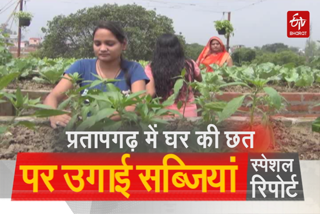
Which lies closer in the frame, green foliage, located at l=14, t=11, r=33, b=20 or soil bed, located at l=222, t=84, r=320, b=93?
soil bed, located at l=222, t=84, r=320, b=93

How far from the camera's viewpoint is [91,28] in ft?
75.8

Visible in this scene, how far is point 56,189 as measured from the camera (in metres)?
1.29

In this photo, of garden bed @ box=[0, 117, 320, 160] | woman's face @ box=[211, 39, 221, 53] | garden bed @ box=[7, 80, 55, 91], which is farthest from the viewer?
woman's face @ box=[211, 39, 221, 53]

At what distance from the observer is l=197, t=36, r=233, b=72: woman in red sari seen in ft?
15.5

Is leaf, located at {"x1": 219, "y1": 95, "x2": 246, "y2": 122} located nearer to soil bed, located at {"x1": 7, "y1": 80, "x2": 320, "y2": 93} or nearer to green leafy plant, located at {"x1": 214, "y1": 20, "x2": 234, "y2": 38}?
soil bed, located at {"x1": 7, "y1": 80, "x2": 320, "y2": 93}

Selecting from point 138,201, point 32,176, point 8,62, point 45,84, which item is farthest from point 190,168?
point 8,62

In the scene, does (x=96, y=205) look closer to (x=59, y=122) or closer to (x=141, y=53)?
(x=59, y=122)

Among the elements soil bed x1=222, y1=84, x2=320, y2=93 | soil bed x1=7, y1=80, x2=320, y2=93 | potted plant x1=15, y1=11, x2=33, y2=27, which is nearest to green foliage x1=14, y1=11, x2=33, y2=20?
potted plant x1=15, y1=11, x2=33, y2=27

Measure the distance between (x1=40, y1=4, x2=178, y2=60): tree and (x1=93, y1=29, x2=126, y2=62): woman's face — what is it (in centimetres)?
1943

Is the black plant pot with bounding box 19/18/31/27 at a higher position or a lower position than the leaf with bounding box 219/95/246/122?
higher

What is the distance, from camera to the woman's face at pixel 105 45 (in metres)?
1.96

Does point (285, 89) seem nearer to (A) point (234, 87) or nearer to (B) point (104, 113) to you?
(A) point (234, 87)

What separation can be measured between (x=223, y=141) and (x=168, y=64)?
1.52 metres

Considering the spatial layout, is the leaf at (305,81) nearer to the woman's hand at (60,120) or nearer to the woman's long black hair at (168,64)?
the woman's long black hair at (168,64)
